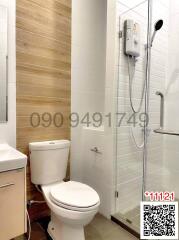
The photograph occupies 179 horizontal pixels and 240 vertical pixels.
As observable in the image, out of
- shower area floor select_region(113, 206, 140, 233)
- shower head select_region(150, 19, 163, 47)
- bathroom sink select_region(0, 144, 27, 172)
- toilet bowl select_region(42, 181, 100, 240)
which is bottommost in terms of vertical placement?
shower area floor select_region(113, 206, 140, 233)

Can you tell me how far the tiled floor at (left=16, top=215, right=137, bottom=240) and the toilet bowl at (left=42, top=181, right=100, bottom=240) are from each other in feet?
0.48

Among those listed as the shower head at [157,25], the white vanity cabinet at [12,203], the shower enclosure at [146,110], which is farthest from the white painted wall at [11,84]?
the shower head at [157,25]

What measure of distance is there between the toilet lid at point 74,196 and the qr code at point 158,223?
51 cm

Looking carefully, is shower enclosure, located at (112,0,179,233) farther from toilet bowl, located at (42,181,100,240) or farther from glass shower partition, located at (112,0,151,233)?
toilet bowl, located at (42,181,100,240)

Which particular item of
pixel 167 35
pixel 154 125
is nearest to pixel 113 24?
pixel 167 35

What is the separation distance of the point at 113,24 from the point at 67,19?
458 millimetres

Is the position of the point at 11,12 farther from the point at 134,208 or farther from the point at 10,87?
the point at 134,208

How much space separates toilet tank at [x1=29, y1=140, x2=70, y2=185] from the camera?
1709 mm

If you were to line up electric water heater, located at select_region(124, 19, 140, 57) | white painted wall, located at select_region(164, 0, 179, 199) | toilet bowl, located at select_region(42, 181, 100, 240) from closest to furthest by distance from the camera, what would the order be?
1. toilet bowl, located at select_region(42, 181, 100, 240)
2. electric water heater, located at select_region(124, 19, 140, 57)
3. white painted wall, located at select_region(164, 0, 179, 199)

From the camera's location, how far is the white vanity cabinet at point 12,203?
122cm

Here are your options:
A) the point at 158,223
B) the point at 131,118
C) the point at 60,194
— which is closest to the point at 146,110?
the point at 131,118

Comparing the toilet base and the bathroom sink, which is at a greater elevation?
the bathroom sink

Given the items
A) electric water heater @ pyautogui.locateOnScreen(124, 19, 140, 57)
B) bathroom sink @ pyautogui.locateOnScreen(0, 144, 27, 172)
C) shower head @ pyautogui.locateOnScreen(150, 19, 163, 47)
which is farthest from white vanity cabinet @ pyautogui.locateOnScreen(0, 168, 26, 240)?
shower head @ pyautogui.locateOnScreen(150, 19, 163, 47)

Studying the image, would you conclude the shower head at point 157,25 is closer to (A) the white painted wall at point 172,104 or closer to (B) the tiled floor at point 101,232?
(A) the white painted wall at point 172,104
